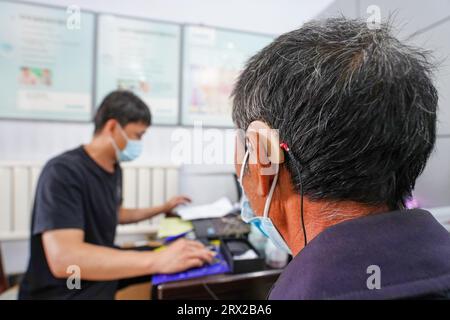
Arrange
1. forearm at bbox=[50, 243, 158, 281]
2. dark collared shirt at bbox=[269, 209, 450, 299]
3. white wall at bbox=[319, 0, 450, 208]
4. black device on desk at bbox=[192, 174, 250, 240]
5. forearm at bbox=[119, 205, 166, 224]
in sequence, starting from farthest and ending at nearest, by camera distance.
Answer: forearm at bbox=[119, 205, 166, 224], black device on desk at bbox=[192, 174, 250, 240], forearm at bbox=[50, 243, 158, 281], white wall at bbox=[319, 0, 450, 208], dark collared shirt at bbox=[269, 209, 450, 299]

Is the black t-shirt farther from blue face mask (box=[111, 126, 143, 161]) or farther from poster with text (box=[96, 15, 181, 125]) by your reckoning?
poster with text (box=[96, 15, 181, 125])

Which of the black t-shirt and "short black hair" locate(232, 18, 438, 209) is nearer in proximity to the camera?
"short black hair" locate(232, 18, 438, 209)

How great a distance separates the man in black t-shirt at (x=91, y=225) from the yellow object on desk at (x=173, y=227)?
191 mm

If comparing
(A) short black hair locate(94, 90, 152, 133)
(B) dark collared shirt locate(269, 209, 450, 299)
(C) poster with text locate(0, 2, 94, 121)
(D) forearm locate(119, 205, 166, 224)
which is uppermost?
(C) poster with text locate(0, 2, 94, 121)

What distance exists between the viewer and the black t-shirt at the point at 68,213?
2.89ft

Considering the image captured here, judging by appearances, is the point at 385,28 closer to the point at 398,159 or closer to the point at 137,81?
the point at 398,159

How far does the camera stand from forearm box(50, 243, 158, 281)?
0.82 meters

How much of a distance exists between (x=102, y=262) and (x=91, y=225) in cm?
A: 27

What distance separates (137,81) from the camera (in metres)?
1.83

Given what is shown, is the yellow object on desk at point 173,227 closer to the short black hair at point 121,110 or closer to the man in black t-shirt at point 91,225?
the man in black t-shirt at point 91,225

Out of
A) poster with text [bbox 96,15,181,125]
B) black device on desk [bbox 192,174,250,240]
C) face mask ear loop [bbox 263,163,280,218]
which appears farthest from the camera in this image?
poster with text [bbox 96,15,181,125]

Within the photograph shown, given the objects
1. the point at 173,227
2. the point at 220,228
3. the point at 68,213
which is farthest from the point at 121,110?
the point at 220,228

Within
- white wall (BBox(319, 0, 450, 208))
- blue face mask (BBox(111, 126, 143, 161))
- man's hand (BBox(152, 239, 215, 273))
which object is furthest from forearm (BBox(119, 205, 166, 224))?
white wall (BBox(319, 0, 450, 208))

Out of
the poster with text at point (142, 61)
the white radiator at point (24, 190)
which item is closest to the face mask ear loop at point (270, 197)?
the white radiator at point (24, 190)
